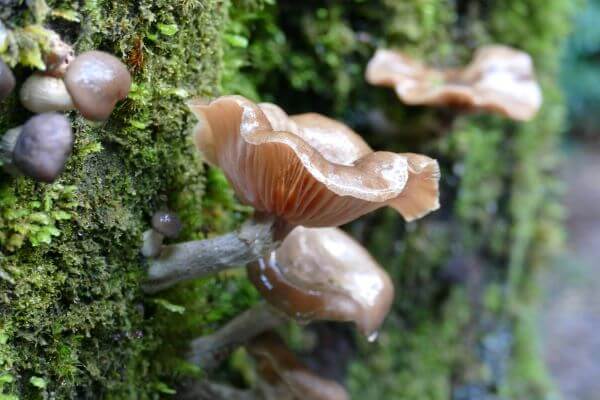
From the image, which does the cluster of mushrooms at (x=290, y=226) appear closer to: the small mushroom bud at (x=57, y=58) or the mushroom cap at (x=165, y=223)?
the mushroom cap at (x=165, y=223)

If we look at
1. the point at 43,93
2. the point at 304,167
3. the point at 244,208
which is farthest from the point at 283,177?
the point at 244,208

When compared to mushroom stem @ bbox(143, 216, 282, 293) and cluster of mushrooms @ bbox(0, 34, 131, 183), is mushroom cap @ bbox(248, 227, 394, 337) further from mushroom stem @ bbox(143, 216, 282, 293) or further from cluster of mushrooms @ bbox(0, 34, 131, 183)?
cluster of mushrooms @ bbox(0, 34, 131, 183)

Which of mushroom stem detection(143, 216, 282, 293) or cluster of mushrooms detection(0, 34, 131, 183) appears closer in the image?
cluster of mushrooms detection(0, 34, 131, 183)

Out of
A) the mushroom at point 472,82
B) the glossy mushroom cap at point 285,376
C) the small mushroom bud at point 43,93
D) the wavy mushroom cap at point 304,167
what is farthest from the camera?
the mushroom at point 472,82

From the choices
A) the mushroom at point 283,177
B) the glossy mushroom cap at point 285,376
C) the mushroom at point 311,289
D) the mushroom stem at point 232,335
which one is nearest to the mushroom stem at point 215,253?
the mushroom at point 283,177

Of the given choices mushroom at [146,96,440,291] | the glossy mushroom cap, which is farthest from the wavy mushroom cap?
the glossy mushroom cap

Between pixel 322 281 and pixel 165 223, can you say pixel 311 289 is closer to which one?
pixel 322 281

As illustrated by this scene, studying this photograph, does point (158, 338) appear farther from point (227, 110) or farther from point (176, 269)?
point (227, 110)
